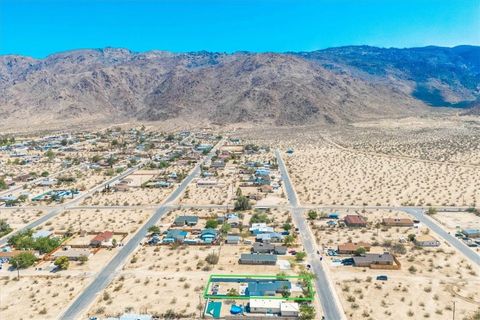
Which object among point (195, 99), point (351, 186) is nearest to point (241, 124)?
point (195, 99)

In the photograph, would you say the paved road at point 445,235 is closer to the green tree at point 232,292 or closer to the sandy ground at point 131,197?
the green tree at point 232,292

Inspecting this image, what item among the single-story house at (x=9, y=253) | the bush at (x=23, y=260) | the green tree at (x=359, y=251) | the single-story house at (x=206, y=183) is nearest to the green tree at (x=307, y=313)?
the green tree at (x=359, y=251)

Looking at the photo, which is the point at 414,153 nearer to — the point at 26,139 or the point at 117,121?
the point at 26,139

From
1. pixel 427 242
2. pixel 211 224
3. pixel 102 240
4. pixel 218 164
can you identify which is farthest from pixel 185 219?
pixel 218 164

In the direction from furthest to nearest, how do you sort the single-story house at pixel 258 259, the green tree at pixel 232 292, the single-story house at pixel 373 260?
the single-story house at pixel 258 259 → the single-story house at pixel 373 260 → the green tree at pixel 232 292

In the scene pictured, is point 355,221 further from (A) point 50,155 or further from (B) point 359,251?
(A) point 50,155

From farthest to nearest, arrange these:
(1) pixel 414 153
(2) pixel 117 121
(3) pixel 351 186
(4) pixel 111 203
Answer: (2) pixel 117 121 → (1) pixel 414 153 → (3) pixel 351 186 → (4) pixel 111 203
